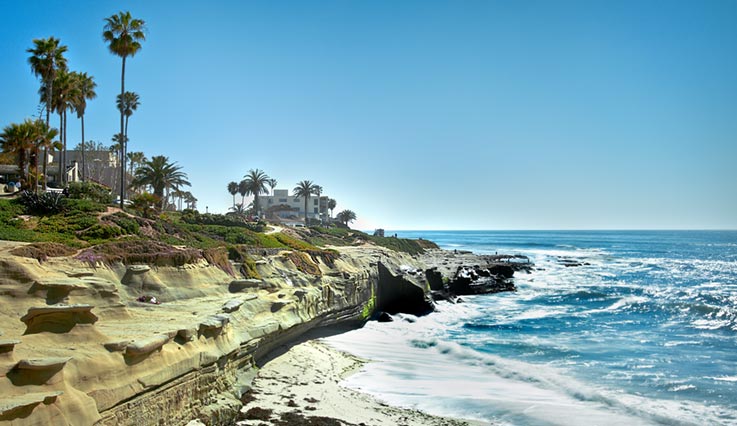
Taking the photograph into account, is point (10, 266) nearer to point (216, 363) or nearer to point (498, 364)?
point (216, 363)

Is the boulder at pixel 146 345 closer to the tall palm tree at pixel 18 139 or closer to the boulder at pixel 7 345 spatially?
the boulder at pixel 7 345

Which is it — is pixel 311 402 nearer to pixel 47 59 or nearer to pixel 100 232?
pixel 100 232

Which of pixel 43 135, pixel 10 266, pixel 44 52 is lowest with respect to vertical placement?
pixel 10 266

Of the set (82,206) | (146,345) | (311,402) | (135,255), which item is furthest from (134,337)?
(82,206)

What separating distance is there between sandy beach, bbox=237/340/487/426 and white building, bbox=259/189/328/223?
295ft

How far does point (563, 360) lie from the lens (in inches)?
906

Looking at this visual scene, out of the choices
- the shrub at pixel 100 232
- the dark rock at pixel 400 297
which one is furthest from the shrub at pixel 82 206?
the dark rock at pixel 400 297

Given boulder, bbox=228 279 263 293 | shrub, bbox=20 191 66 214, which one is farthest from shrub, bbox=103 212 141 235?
boulder, bbox=228 279 263 293

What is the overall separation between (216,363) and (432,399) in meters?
8.07

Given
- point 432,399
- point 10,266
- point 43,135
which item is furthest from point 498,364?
point 43,135

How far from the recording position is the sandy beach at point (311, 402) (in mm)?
14266

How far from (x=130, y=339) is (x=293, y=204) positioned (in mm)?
105687

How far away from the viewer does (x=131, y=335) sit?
12.0m

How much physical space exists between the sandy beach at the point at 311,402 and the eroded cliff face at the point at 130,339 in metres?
0.79
